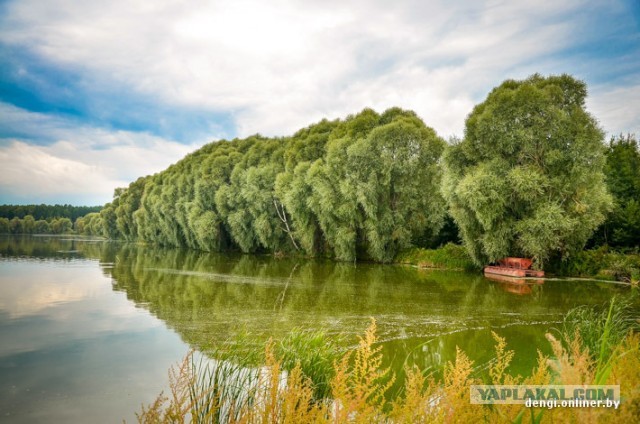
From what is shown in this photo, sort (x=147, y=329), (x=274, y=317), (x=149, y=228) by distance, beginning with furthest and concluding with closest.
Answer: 1. (x=149, y=228)
2. (x=274, y=317)
3. (x=147, y=329)

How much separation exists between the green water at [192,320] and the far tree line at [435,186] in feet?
13.8

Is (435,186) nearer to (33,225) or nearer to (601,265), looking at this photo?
(601,265)

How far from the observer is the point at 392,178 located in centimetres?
3416

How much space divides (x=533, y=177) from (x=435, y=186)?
1051cm

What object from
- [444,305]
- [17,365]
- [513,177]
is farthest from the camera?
[513,177]

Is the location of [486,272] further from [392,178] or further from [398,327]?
[398,327]

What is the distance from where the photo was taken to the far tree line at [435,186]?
2491cm

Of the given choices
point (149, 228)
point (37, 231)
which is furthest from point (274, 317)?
point (37, 231)

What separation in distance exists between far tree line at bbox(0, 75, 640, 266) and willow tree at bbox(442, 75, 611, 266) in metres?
0.07

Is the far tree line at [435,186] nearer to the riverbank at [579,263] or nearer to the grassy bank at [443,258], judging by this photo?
the riverbank at [579,263]

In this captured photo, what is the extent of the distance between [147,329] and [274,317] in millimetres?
3802

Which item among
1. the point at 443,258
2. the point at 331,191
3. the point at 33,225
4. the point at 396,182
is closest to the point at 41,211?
the point at 33,225

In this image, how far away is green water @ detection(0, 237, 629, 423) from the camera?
7691mm

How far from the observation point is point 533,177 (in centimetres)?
2439
